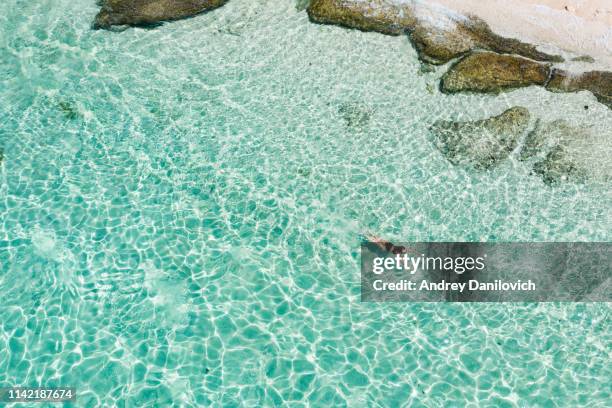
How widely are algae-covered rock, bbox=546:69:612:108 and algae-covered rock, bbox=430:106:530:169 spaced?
218cm

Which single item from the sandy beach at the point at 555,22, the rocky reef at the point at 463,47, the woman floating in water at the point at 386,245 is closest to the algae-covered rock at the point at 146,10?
the rocky reef at the point at 463,47

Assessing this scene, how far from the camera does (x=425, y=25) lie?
24203 millimetres

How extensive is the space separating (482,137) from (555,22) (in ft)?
25.8

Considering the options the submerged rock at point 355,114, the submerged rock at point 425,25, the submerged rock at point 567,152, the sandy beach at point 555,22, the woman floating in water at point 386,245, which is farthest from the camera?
the sandy beach at point 555,22

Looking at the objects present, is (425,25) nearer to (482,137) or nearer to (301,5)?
(301,5)

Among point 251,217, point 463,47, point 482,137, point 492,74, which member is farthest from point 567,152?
point 251,217

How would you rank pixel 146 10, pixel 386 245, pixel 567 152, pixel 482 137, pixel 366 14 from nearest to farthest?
1. pixel 386 245
2. pixel 567 152
3. pixel 482 137
4. pixel 366 14
5. pixel 146 10

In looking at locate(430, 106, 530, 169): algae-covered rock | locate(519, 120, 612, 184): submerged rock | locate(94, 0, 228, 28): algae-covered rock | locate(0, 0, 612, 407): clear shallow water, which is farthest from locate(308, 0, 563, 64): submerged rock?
locate(94, 0, 228, 28): algae-covered rock

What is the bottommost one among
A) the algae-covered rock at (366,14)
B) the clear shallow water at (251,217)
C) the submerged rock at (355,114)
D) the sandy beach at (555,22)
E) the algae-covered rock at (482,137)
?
the clear shallow water at (251,217)

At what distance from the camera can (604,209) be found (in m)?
18.4

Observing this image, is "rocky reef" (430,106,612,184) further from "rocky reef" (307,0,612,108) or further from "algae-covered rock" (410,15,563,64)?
"algae-covered rock" (410,15,563,64)

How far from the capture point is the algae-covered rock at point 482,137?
1967cm

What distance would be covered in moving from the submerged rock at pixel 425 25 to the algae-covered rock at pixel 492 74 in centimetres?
59

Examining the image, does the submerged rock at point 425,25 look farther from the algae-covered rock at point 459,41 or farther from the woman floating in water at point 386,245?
the woman floating in water at point 386,245
